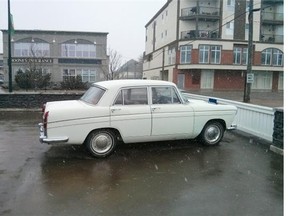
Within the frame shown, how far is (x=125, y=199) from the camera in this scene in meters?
4.49

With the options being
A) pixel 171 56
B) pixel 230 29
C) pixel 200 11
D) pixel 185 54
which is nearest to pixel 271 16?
pixel 230 29

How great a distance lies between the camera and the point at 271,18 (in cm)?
4344

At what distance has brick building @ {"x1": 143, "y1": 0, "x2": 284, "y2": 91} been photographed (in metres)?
40.7

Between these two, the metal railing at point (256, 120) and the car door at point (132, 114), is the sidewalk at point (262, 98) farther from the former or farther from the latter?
the car door at point (132, 114)

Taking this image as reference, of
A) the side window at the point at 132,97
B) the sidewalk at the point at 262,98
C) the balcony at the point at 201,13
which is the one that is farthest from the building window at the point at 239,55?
the side window at the point at 132,97

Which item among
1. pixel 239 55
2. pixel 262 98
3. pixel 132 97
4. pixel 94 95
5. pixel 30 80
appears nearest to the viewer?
pixel 132 97

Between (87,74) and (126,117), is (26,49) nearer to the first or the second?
(87,74)

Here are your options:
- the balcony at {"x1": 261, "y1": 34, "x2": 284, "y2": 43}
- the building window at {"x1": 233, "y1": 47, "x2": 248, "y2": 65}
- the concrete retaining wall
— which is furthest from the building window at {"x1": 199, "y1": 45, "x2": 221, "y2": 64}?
the concrete retaining wall

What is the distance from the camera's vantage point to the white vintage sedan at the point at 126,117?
20.7 ft

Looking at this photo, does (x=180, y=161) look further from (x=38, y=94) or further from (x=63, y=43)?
(x=63, y=43)

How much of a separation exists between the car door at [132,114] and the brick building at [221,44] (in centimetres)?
3447

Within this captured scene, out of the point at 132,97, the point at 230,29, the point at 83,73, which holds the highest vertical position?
the point at 230,29

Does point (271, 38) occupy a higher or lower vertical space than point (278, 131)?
higher

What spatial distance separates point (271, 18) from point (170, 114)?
42.6 meters
